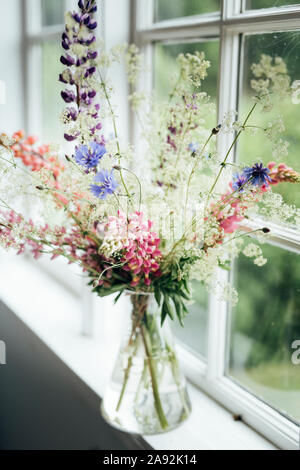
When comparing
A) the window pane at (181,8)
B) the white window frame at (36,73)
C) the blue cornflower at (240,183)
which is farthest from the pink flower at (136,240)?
the white window frame at (36,73)

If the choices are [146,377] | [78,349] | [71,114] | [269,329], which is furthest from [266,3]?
[78,349]

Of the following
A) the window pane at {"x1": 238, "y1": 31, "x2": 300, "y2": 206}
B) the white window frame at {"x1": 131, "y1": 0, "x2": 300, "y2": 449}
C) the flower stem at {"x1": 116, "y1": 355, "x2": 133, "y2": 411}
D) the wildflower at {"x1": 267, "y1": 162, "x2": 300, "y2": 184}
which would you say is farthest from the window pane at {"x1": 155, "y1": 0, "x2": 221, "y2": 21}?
the flower stem at {"x1": 116, "y1": 355, "x2": 133, "y2": 411}

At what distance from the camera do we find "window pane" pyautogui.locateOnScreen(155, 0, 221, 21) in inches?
47.0

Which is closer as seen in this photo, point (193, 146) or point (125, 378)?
point (193, 146)

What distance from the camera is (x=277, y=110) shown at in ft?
3.43

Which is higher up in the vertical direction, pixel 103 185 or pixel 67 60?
pixel 67 60

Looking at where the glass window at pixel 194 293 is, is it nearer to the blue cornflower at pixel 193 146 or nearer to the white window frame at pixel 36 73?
the blue cornflower at pixel 193 146

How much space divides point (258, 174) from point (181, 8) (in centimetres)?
65

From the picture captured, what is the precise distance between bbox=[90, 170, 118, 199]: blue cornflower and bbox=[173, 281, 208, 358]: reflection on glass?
0.59 metres

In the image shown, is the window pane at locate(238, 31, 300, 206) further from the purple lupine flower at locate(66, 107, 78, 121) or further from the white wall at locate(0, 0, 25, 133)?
the white wall at locate(0, 0, 25, 133)

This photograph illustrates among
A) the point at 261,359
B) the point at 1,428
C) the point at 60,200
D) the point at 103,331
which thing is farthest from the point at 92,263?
the point at 1,428

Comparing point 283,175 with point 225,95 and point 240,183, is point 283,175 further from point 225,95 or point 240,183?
point 225,95

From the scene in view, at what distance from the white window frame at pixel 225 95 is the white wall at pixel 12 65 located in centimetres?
76
